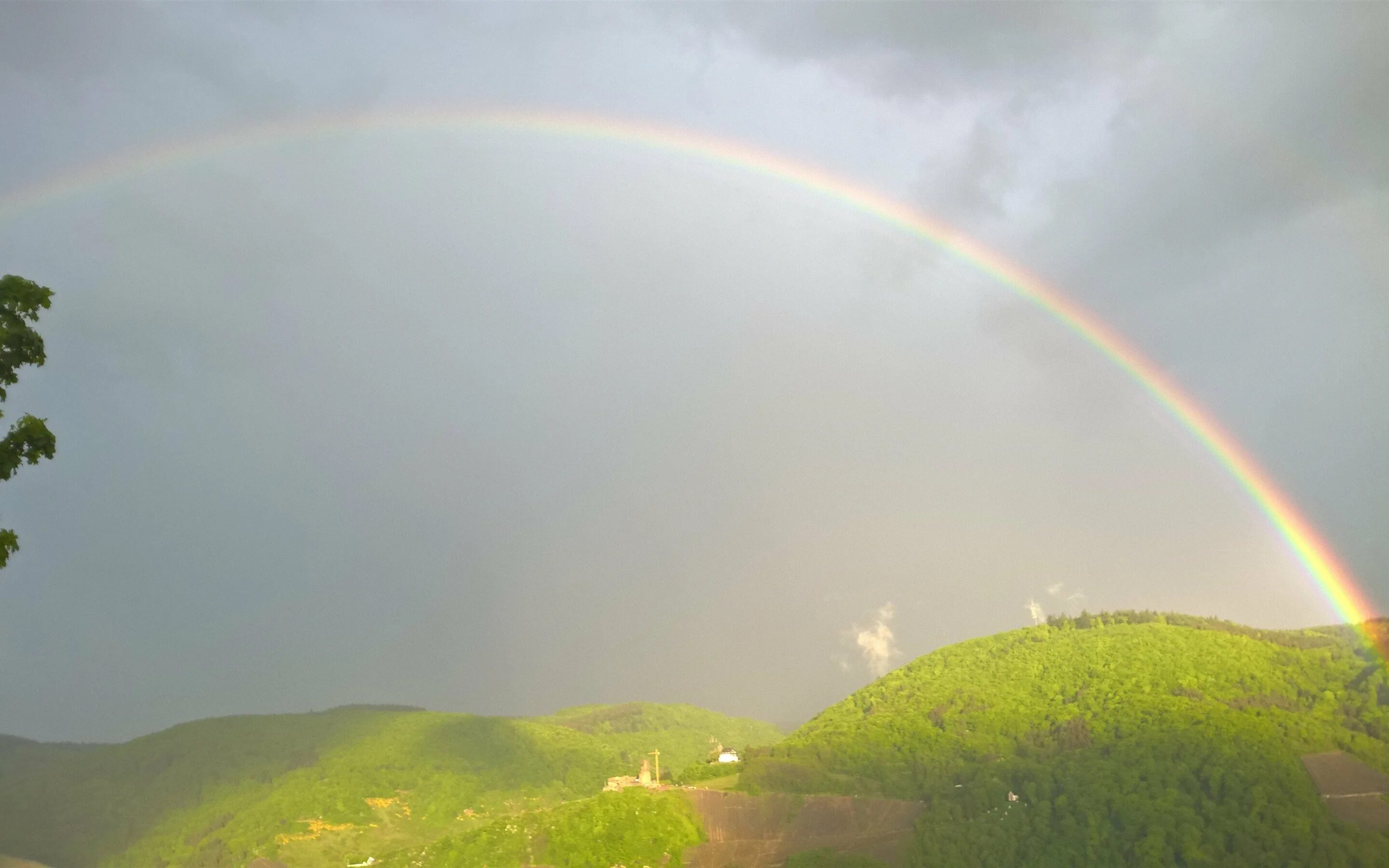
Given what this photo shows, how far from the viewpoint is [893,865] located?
81.6m

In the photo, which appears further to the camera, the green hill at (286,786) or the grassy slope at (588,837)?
the green hill at (286,786)

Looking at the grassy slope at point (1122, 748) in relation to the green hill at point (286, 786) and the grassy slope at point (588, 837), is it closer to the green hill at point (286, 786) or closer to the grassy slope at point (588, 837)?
the grassy slope at point (588, 837)

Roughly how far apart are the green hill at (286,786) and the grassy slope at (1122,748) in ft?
172

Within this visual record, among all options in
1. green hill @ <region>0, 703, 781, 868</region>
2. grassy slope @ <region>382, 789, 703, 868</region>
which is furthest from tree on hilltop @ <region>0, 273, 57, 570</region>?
green hill @ <region>0, 703, 781, 868</region>

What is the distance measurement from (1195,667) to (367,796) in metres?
105

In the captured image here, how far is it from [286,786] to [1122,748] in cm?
10910

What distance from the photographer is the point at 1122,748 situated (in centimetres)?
8762

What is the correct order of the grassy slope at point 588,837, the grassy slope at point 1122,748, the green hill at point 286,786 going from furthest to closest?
the green hill at point 286,786 → the grassy slope at point 588,837 → the grassy slope at point 1122,748

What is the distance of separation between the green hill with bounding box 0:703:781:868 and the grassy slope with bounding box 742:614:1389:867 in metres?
52.4

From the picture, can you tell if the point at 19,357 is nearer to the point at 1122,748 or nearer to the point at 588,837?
the point at 588,837

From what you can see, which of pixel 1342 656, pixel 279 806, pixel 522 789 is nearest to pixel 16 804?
pixel 279 806

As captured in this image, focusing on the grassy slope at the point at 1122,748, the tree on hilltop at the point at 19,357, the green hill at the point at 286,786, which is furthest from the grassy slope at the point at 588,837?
the tree on hilltop at the point at 19,357

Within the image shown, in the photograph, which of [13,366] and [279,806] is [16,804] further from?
[13,366]

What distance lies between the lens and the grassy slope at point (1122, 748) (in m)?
75.1
